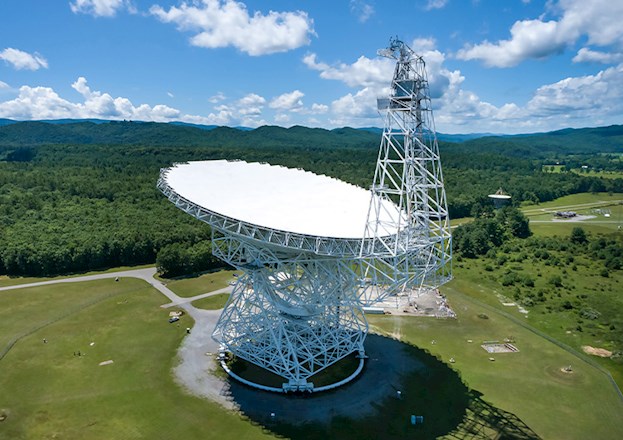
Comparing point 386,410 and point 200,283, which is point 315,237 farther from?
point 200,283

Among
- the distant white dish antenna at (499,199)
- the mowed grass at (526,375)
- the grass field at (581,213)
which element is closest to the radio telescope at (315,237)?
the mowed grass at (526,375)

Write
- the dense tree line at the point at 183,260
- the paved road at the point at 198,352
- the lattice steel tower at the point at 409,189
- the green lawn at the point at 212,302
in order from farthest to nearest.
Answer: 1. the dense tree line at the point at 183,260
2. the green lawn at the point at 212,302
3. the paved road at the point at 198,352
4. the lattice steel tower at the point at 409,189

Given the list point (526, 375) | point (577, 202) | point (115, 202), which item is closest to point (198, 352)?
point (526, 375)

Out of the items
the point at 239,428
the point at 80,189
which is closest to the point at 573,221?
the point at 239,428

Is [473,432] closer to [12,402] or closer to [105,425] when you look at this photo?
[105,425]

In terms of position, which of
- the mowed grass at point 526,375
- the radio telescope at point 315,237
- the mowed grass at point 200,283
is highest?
the radio telescope at point 315,237

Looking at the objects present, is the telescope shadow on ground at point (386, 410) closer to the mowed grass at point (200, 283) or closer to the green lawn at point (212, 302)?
the green lawn at point (212, 302)
